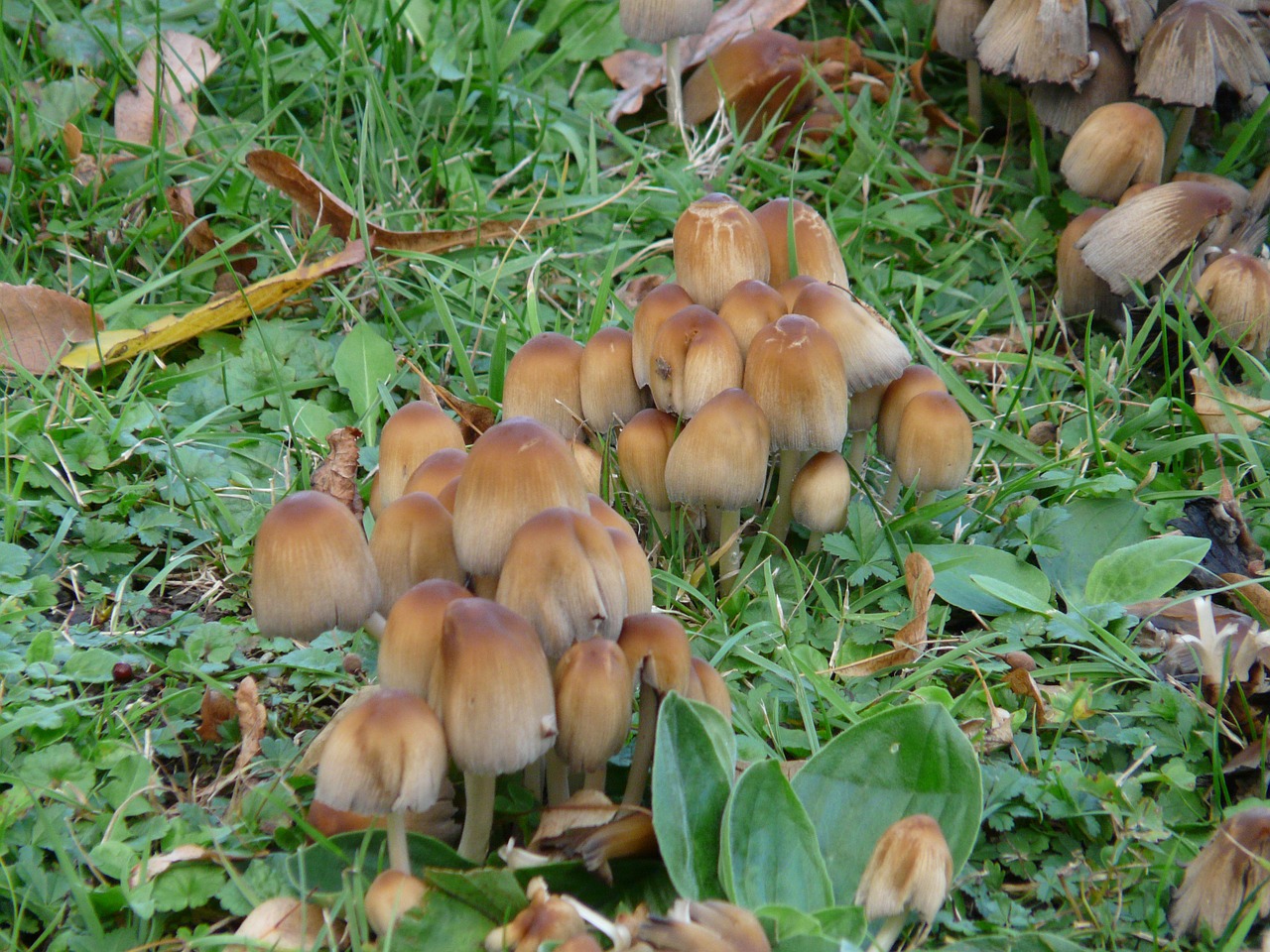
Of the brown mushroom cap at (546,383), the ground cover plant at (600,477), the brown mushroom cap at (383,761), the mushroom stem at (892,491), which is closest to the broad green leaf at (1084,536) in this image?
the ground cover plant at (600,477)

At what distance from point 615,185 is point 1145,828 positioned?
1914mm

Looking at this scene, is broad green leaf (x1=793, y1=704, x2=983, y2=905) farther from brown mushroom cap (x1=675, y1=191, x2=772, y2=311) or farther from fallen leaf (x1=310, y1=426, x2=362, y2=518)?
fallen leaf (x1=310, y1=426, x2=362, y2=518)

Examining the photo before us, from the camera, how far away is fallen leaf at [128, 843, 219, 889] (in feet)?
4.44

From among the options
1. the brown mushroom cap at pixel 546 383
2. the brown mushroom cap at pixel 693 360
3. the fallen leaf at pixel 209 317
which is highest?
the brown mushroom cap at pixel 693 360

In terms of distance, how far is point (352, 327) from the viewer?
2414mm

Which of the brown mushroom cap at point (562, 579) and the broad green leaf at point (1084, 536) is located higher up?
the brown mushroom cap at point (562, 579)

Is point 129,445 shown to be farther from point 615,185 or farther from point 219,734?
point 615,185

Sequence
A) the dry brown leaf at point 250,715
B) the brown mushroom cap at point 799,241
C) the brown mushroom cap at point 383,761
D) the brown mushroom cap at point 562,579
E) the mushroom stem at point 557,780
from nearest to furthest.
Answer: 1. the brown mushroom cap at point 383,761
2. the brown mushroom cap at point 562,579
3. the mushroom stem at point 557,780
4. the dry brown leaf at point 250,715
5. the brown mushroom cap at point 799,241

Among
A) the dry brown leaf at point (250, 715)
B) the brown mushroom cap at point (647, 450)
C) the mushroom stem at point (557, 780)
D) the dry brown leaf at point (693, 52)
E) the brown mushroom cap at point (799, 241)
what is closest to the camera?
the mushroom stem at point (557, 780)

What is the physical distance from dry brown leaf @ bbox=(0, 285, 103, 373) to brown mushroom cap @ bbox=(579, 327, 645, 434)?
982mm

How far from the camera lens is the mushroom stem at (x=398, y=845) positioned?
1.21 m

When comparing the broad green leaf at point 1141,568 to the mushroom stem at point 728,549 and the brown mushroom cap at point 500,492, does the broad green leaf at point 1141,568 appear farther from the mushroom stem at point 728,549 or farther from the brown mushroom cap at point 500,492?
the brown mushroom cap at point 500,492

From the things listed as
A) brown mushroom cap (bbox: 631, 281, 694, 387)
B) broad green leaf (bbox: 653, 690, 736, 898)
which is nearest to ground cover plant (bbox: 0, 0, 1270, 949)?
broad green leaf (bbox: 653, 690, 736, 898)

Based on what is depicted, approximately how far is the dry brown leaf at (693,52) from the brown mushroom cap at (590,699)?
2.14m
